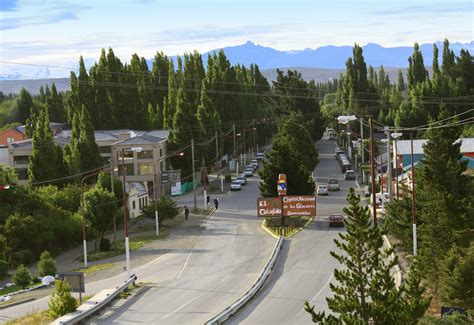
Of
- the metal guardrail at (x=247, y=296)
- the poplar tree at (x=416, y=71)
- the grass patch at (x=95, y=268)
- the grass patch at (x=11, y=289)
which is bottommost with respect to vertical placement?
the grass patch at (x=11, y=289)

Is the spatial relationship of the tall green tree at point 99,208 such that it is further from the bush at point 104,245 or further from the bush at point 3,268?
the bush at point 3,268

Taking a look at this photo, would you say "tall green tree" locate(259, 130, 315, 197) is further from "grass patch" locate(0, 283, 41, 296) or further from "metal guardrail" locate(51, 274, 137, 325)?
"metal guardrail" locate(51, 274, 137, 325)

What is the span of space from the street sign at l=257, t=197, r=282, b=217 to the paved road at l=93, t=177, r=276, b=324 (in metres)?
1.39

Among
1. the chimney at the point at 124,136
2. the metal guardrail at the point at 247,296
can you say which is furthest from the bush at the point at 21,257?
the chimney at the point at 124,136

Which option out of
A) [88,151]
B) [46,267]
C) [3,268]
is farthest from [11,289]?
[88,151]

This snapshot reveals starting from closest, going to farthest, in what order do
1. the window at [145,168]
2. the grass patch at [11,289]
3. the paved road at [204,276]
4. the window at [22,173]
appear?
the paved road at [204,276] → the grass patch at [11,289] → the window at [145,168] → the window at [22,173]

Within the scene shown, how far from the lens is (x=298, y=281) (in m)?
40.8

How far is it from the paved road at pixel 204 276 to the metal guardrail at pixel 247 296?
67 centimetres

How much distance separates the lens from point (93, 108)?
10656cm

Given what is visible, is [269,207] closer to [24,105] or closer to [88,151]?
[88,151]

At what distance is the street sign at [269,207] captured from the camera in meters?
59.9

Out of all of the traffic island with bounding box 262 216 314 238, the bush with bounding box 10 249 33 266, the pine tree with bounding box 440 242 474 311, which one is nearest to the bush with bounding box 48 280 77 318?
the pine tree with bounding box 440 242 474 311

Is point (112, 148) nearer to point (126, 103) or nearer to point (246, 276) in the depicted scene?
point (126, 103)

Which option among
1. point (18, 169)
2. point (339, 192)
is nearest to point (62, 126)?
point (18, 169)
